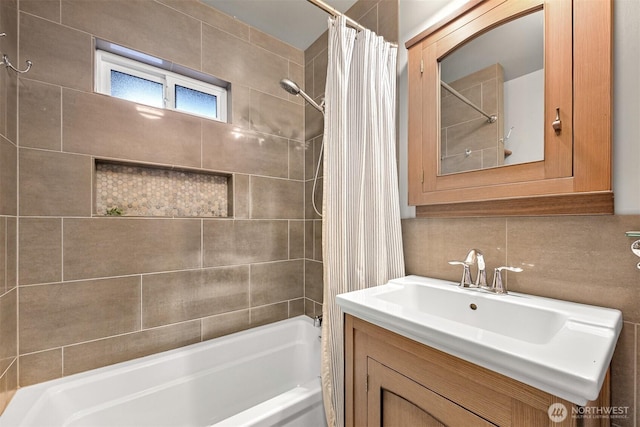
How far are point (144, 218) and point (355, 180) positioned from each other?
1115 mm

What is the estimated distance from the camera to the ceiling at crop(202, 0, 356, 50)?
1592 millimetres

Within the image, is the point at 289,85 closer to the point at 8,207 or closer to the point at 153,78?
the point at 153,78

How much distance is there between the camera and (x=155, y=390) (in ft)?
4.38

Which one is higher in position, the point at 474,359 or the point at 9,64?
the point at 9,64

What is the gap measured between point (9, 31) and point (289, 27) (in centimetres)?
137

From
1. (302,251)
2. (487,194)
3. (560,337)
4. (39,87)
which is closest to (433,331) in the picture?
(560,337)

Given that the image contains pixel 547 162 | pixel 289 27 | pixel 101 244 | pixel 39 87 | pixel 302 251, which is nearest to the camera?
pixel 547 162

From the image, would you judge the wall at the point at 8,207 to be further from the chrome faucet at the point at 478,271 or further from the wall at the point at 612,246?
the wall at the point at 612,246

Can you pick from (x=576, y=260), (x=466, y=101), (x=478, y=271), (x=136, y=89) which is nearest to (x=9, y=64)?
(x=136, y=89)

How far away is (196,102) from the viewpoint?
1.69 metres

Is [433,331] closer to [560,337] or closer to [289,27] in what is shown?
[560,337]

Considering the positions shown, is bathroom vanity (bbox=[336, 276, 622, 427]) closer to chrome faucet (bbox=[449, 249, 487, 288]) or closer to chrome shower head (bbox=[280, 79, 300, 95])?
chrome faucet (bbox=[449, 249, 487, 288])

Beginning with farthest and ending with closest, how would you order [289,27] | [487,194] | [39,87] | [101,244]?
[289,27]
[101,244]
[39,87]
[487,194]

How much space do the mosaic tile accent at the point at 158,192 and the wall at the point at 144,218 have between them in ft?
A: 0.27
